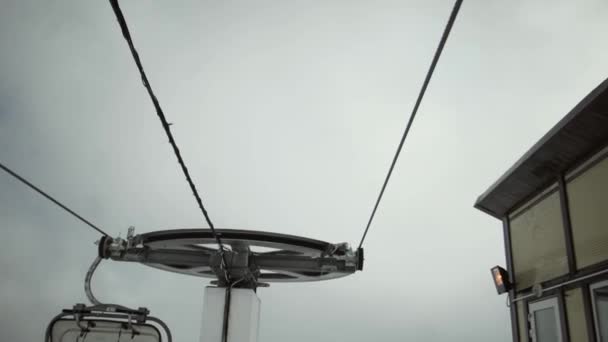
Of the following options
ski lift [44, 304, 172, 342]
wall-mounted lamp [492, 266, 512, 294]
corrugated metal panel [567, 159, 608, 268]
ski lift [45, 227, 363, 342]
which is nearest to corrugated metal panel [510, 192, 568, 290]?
wall-mounted lamp [492, 266, 512, 294]

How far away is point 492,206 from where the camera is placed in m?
8.32

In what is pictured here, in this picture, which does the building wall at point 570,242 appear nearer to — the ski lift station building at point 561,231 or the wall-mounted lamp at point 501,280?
the ski lift station building at point 561,231

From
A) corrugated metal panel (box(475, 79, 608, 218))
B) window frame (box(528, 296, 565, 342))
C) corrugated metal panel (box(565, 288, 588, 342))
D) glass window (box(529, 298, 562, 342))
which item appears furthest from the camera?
glass window (box(529, 298, 562, 342))

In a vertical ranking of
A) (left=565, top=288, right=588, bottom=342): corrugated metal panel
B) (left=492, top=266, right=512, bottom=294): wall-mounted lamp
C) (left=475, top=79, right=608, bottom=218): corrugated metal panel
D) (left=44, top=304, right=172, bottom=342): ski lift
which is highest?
(left=475, top=79, right=608, bottom=218): corrugated metal panel

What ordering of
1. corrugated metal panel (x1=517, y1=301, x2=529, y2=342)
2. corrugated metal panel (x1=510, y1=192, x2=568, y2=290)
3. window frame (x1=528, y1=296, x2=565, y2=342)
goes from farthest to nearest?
corrugated metal panel (x1=517, y1=301, x2=529, y2=342)
corrugated metal panel (x1=510, y1=192, x2=568, y2=290)
window frame (x1=528, y1=296, x2=565, y2=342)

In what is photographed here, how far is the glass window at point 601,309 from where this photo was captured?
556cm

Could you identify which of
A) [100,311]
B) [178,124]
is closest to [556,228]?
[100,311]

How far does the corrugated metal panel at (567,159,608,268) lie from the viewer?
564 cm

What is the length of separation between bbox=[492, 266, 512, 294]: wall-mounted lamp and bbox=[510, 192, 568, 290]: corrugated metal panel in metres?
0.14

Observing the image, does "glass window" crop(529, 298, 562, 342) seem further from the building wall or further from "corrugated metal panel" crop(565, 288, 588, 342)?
"corrugated metal panel" crop(565, 288, 588, 342)

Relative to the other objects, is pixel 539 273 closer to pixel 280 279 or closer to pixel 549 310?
pixel 549 310

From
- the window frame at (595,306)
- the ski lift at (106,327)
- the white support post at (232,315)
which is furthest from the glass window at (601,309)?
the ski lift at (106,327)

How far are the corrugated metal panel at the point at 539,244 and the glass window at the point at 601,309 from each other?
0.67 m

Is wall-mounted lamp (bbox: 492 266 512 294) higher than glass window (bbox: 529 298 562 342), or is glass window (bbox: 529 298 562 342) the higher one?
wall-mounted lamp (bbox: 492 266 512 294)
